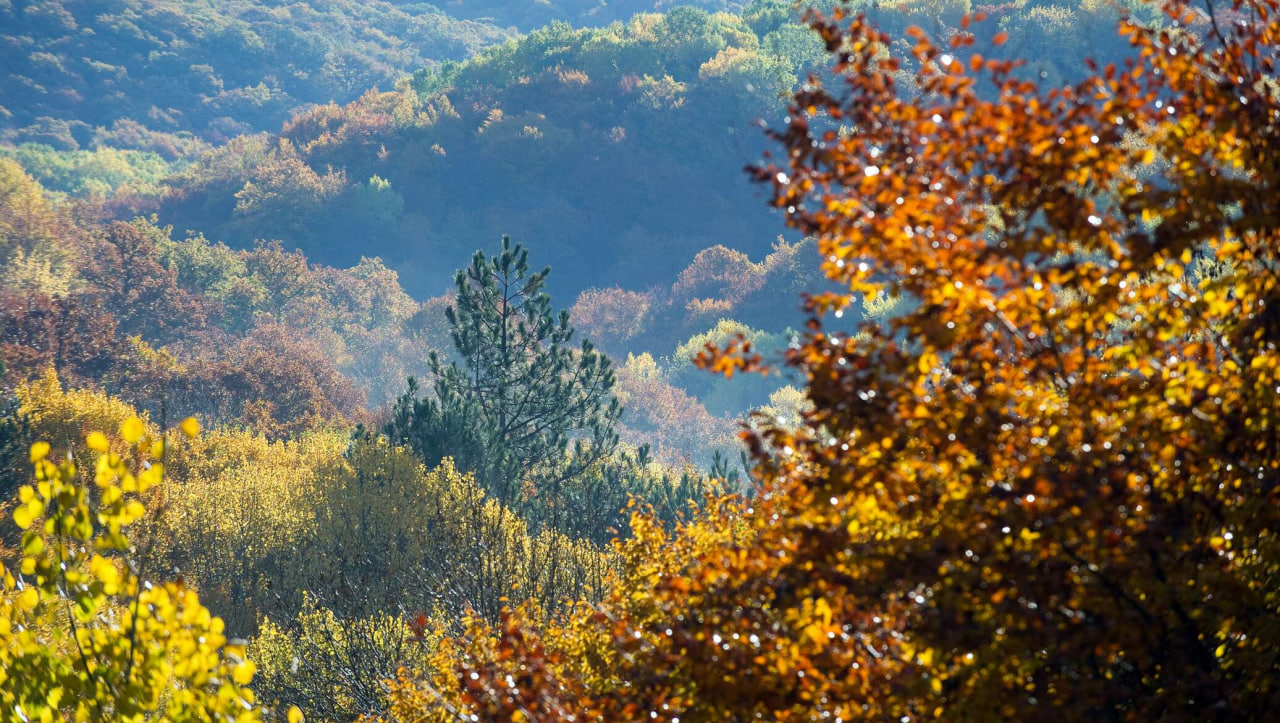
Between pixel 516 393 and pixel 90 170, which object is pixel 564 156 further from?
pixel 516 393

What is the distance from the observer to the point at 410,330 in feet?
321

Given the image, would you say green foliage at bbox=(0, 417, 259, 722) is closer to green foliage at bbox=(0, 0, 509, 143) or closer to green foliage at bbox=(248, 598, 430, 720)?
green foliage at bbox=(248, 598, 430, 720)

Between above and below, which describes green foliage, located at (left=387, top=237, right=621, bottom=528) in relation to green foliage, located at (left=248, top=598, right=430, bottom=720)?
above

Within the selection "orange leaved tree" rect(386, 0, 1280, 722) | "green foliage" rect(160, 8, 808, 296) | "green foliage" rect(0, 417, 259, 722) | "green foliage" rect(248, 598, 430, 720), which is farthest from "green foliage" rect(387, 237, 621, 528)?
"green foliage" rect(160, 8, 808, 296)

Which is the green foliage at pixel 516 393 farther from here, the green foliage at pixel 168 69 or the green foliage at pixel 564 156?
the green foliage at pixel 168 69

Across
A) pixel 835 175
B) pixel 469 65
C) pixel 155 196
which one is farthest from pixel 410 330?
pixel 835 175

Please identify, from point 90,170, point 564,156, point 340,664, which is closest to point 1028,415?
point 340,664

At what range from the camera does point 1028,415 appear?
4.59 m

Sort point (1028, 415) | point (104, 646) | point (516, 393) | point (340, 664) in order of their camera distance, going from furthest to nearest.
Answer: point (516, 393), point (340, 664), point (104, 646), point (1028, 415)

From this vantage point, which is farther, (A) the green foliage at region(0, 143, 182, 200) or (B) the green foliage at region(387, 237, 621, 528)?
(A) the green foliage at region(0, 143, 182, 200)

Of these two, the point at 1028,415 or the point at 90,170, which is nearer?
the point at 1028,415

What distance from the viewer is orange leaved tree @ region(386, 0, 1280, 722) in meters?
4.34

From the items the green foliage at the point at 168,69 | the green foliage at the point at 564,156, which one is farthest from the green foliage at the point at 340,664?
the green foliage at the point at 168,69

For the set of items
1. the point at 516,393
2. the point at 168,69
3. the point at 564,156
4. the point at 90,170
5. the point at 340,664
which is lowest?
the point at 340,664
